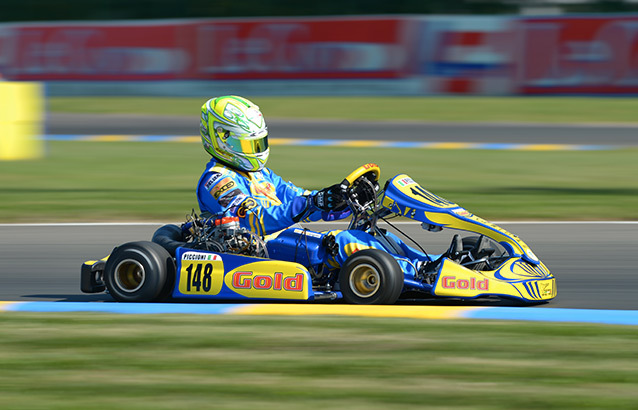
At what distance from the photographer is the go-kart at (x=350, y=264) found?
5.51m

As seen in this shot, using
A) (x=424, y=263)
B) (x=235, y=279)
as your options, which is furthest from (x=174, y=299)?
(x=424, y=263)

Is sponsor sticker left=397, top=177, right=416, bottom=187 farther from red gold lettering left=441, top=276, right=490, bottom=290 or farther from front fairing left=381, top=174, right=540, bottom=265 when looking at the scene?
red gold lettering left=441, top=276, right=490, bottom=290

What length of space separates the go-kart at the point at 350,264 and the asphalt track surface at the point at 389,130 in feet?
34.2

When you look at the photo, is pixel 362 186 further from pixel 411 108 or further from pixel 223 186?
pixel 411 108

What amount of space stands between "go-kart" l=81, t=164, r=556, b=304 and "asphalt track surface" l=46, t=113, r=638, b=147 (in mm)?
10421

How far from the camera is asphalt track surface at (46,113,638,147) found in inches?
637

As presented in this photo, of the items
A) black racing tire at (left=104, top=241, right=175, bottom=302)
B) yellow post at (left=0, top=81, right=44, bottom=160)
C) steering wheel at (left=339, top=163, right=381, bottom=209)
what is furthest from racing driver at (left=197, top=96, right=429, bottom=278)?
yellow post at (left=0, top=81, right=44, bottom=160)

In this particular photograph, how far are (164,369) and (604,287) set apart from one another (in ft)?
10.8

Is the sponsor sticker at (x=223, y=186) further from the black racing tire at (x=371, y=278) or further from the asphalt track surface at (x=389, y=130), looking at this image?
the asphalt track surface at (x=389, y=130)

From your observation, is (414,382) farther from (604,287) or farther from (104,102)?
(104,102)
